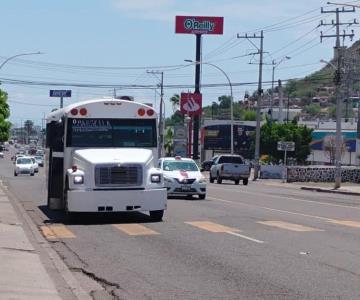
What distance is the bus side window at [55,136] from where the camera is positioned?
67.9 feet

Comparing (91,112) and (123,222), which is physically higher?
(91,112)

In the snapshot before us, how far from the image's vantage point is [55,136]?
21766 millimetres

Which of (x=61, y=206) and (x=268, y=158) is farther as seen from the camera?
(x=268, y=158)

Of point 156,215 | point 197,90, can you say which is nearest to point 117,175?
point 156,215

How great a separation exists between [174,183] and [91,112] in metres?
9.71

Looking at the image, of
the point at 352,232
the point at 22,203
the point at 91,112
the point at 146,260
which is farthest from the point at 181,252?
the point at 22,203

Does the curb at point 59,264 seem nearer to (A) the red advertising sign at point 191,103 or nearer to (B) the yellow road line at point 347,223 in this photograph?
(B) the yellow road line at point 347,223

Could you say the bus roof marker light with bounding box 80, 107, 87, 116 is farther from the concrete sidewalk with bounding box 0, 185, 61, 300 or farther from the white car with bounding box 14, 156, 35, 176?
the white car with bounding box 14, 156, 35, 176

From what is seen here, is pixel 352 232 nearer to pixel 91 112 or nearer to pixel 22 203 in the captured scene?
pixel 91 112

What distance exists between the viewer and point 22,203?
1081 inches

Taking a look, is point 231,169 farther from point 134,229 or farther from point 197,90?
point 197,90

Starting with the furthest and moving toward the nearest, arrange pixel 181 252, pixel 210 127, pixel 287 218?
pixel 210 127, pixel 287 218, pixel 181 252

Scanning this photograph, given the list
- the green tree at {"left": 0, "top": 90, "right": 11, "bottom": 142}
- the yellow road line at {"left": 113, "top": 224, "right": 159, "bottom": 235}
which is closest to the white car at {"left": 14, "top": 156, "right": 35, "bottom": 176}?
the green tree at {"left": 0, "top": 90, "right": 11, "bottom": 142}

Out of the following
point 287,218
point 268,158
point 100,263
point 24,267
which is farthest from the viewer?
point 268,158
